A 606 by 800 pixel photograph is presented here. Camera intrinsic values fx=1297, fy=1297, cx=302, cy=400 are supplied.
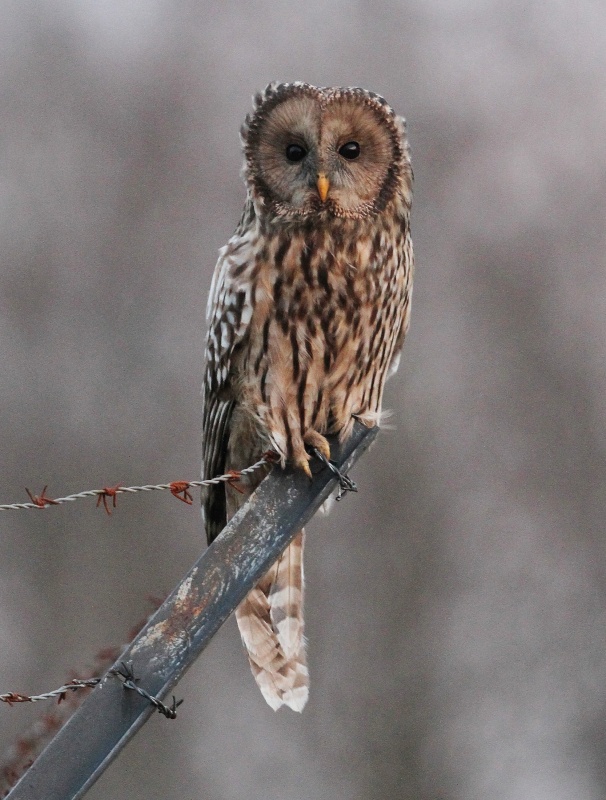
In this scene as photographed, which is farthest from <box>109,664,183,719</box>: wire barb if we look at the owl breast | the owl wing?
the owl wing

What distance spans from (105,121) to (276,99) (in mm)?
10325

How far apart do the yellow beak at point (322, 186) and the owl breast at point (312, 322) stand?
128 millimetres

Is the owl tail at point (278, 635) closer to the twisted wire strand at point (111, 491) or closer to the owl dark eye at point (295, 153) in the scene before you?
the twisted wire strand at point (111, 491)

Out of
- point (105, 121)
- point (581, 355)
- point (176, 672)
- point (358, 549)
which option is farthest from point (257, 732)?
point (176, 672)

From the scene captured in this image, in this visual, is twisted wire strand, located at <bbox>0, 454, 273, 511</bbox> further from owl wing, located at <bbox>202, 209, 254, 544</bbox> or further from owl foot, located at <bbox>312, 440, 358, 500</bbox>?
owl wing, located at <bbox>202, 209, 254, 544</bbox>

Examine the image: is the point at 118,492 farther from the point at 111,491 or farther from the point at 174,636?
the point at 174,636

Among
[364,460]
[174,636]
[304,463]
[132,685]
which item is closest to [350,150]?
[304,463]

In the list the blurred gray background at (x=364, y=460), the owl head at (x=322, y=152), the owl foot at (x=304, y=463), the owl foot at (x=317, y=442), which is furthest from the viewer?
the blurred gray background at (x=364, y=460)

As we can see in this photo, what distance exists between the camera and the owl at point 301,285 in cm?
A: 385

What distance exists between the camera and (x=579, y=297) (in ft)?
42.4

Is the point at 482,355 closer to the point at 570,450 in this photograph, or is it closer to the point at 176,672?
the point at 570,450

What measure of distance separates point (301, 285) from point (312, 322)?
0.12 m

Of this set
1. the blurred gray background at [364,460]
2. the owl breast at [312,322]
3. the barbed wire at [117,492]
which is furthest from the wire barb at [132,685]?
the blurred gray background at [364,460]

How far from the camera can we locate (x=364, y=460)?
11039 mm
